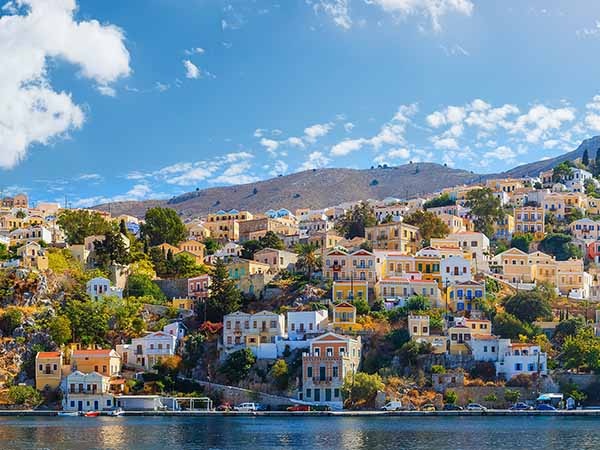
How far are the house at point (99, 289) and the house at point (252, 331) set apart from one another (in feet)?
40.9

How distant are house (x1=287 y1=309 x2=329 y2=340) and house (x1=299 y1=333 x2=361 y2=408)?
11.7 ft

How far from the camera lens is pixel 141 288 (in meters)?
87.1

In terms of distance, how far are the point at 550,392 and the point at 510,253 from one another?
822 inches

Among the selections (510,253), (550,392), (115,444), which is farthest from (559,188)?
(115,444)

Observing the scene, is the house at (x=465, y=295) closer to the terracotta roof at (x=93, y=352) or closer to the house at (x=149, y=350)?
the house at (x=149, y=350)

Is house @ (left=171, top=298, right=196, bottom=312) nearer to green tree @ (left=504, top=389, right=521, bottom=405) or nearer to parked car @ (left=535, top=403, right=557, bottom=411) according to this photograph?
green tree @ (left=504, top=389, right=521, bottom=405)

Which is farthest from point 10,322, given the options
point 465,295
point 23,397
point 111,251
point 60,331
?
point 465,295

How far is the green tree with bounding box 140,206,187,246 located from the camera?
10450cm

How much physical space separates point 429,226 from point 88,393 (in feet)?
122

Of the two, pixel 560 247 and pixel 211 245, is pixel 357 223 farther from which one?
pixel 560 247

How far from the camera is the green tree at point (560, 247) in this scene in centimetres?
9681

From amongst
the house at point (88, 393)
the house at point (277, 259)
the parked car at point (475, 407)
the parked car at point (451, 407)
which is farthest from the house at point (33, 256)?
the parked car at point (475, 407)

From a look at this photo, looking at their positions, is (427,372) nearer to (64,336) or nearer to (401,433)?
(401,433)

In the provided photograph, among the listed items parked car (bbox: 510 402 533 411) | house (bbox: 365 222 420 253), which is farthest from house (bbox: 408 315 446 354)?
house (bbox: 365 222 420 253)
